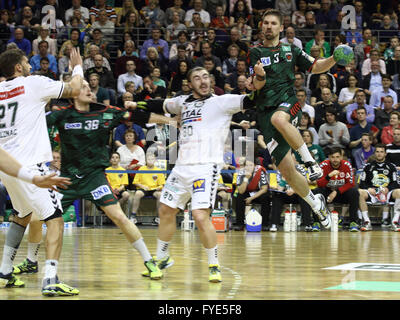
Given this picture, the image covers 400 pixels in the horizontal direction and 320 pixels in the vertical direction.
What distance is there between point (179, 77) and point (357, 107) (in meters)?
4.91

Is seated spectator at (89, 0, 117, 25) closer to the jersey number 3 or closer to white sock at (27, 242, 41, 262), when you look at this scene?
white sock at (27, 242, 41, 262)

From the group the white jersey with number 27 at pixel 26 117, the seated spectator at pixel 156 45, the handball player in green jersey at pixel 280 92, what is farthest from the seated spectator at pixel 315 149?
the white jersey with number 27 at pixel 26 117

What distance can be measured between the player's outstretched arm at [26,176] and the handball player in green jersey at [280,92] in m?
3.65

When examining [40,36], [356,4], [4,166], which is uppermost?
[356,4]

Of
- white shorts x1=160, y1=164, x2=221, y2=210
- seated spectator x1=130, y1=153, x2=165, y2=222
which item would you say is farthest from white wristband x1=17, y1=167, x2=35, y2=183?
seated spectator x1=130, y1=153, x2=165, y2=222

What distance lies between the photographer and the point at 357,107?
18.7 meters

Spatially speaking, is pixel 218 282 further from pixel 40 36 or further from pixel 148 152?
pixel 40 36

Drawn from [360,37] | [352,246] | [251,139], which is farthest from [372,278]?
[360,37]

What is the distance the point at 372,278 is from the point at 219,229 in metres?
7.86

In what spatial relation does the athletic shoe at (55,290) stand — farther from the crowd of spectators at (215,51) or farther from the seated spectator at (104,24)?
the seated spectator at (104,24)

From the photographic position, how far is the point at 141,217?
59.4ft

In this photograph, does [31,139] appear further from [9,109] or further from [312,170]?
[312,170]

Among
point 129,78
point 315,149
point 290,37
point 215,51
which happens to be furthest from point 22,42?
point 315,149

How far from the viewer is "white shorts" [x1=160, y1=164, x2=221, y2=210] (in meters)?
8.21
